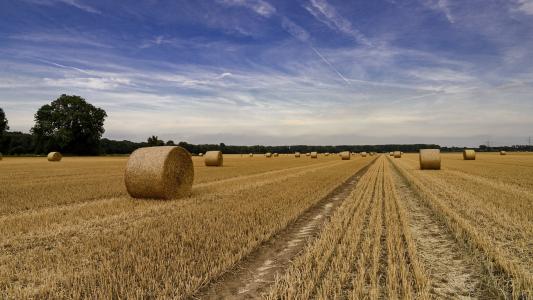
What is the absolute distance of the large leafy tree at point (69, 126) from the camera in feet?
194

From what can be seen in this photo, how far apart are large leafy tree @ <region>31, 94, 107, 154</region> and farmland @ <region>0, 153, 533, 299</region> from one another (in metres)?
55.4

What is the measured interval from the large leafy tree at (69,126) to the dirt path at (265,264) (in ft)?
199

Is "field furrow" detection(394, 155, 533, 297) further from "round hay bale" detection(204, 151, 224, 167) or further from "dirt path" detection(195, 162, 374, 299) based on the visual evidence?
"round hay bale" detection(204, 151, 224, 167)

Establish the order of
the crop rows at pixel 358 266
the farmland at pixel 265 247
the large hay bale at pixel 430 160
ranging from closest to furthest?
the crop rows at pixel 358 266 < the farmland at pixel 265 247 < the large hay bale at pixel 430 160

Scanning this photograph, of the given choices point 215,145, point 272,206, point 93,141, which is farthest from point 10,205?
point 215,145

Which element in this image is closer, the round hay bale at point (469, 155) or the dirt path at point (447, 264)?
the dirt path at point (447, 264)

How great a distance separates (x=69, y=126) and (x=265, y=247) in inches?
2518

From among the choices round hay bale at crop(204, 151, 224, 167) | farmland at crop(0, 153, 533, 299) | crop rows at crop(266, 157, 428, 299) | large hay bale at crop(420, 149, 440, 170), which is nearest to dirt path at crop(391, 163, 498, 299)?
farmland at crop(0, 153, 533, 299)

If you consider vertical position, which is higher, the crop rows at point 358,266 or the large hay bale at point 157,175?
the large hay bale at point 157,175

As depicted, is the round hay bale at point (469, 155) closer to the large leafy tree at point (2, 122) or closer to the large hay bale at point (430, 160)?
the large hay bale at point (430, 160)

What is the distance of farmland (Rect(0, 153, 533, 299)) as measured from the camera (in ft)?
14.5

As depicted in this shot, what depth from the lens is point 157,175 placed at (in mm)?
11562

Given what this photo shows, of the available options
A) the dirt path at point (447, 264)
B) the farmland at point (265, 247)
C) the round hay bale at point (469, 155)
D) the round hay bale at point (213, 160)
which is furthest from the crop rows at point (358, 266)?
the round hay bale at point (469, 155)

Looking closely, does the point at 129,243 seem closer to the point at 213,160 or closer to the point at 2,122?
the point at 213,160
